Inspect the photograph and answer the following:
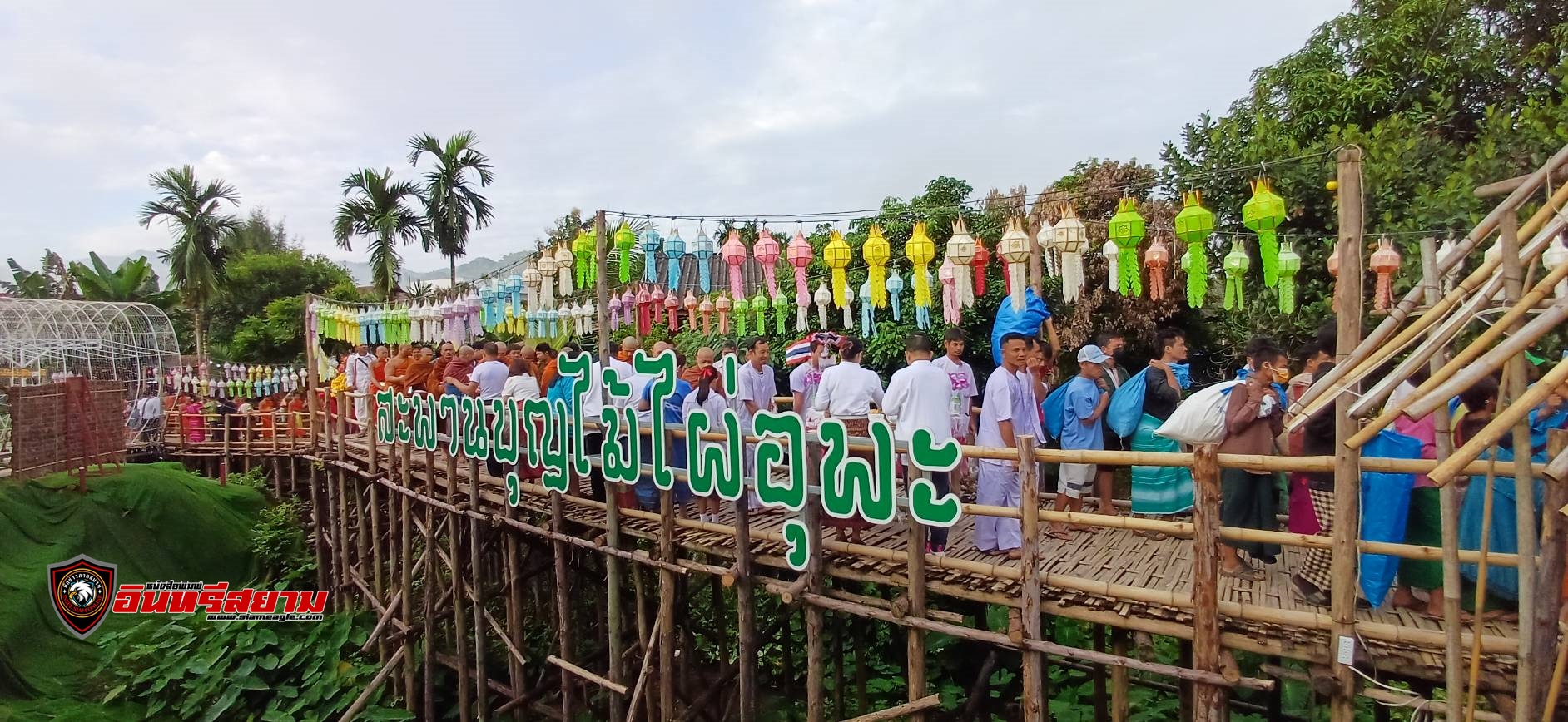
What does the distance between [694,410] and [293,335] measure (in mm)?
24349

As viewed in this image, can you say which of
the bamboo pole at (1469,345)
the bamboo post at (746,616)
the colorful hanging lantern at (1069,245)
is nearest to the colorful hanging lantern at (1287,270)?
the colorful hanging lantern at (1069,245)

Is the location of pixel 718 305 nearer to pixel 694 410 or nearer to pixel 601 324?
pixel 601 324

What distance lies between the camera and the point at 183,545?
12328 mm

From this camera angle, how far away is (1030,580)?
157 inches

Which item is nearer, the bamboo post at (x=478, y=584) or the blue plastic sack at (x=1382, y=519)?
the blue plastic sack at (x=1382, y=519)

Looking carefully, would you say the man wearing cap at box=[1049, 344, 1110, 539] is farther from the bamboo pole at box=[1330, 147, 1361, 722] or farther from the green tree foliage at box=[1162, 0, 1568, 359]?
the green tree foliage at box=[1162, 0, 1568, 359]

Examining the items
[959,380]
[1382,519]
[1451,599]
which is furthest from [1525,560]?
[959,380]

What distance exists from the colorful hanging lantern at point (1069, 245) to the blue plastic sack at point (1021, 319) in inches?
8.6

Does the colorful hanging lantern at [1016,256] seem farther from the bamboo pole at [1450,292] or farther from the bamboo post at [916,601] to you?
the bamboo pole at [1450,292]

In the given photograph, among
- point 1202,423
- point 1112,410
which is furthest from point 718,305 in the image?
point 1202,423

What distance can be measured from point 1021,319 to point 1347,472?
2828 mm

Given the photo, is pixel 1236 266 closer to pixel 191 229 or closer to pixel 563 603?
pixel 563 603

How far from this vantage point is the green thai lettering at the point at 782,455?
4.81 m

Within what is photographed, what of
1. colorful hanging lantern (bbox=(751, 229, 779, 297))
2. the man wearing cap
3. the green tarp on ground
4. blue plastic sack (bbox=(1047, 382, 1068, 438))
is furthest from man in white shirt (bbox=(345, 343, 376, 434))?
the man wearing cap
